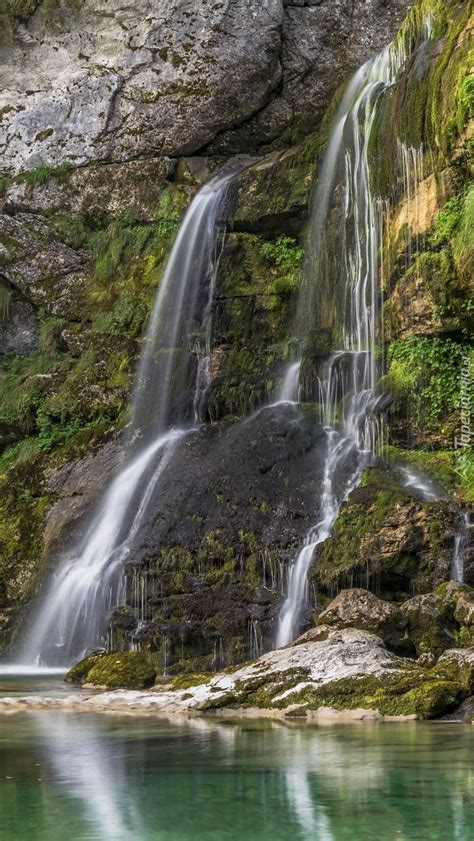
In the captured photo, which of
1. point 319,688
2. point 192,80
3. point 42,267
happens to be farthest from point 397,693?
point 192,80

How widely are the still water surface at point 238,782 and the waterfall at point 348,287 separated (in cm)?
541

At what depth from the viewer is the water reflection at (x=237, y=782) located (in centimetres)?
417

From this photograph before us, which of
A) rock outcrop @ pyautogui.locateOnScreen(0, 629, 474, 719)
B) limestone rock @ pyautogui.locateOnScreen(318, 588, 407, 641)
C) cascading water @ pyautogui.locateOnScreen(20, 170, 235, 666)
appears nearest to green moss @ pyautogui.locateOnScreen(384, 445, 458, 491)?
cascading water @ pyautogui.locateOnScreen(20, 170, 235, 666)

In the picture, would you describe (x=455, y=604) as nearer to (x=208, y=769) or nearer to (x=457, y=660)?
(x=457, y=660)

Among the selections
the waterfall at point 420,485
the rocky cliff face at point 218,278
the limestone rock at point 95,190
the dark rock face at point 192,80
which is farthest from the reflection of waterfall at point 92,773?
the dark rock face at point 192,80

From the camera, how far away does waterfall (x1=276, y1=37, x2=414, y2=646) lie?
46.2 feet

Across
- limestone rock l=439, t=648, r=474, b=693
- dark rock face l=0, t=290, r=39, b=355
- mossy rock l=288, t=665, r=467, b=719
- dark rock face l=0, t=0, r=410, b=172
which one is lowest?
mossy rock l=288, t=665, r=467, b=719

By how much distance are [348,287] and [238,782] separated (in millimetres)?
12482

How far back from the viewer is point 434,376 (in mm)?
14703

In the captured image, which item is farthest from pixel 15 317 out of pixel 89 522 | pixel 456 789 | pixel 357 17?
pixel 456 789

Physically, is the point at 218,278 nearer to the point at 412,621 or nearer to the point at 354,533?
the point at 354,533

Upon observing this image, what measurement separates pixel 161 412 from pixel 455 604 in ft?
30.9

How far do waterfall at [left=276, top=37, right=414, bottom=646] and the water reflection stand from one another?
17.7 ft

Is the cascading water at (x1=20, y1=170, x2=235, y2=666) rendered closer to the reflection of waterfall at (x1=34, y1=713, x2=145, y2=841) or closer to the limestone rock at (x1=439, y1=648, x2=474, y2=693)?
the reflection of waterfall at (x1=34, y1=713, x2=145, y2=841)
